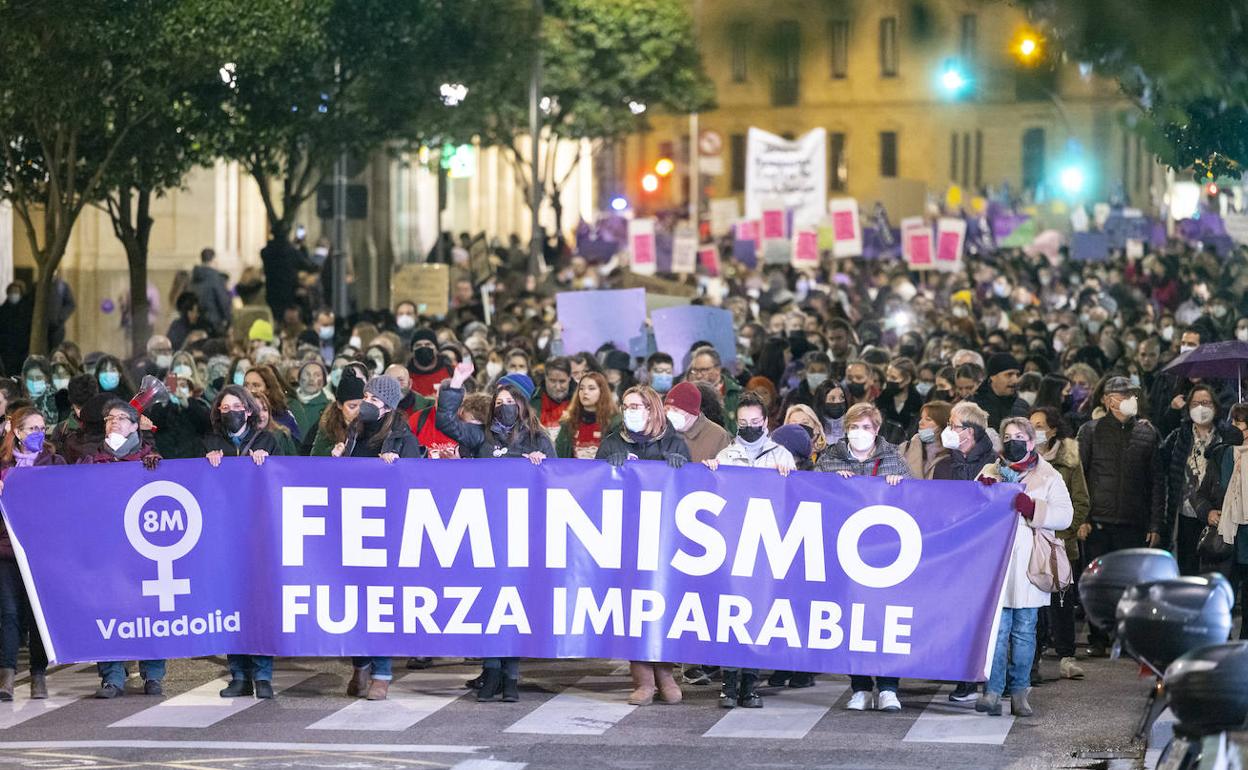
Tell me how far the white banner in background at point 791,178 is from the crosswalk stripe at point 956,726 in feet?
78.4

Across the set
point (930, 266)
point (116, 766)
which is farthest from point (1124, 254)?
point (116, 766)

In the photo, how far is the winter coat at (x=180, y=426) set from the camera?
1410cm

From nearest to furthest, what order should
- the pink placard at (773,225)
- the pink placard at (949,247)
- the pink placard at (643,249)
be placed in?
the pink placard at (643,249)
the pink placard at (949,247)
the pink placard at (773,225)

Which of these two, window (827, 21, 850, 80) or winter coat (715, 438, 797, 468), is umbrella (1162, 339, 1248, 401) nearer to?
winter coat (715, 438, 797, 468)

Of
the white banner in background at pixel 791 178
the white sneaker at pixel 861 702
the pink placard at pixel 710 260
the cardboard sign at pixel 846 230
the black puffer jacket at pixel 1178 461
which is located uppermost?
the white banner in background at pixel 791 178

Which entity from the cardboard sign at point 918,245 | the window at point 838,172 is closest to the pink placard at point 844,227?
the cardboard sign at point 918,245

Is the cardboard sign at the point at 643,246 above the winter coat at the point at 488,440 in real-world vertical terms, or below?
above

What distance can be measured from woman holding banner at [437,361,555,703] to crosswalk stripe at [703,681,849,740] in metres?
1.18

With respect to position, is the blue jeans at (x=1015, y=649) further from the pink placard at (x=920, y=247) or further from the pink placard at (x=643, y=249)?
the pink placard at (x=920, y=247)

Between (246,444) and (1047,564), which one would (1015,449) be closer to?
(1047,564)

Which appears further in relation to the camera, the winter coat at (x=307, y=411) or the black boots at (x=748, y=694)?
the winter coat at (x=307, y=411)

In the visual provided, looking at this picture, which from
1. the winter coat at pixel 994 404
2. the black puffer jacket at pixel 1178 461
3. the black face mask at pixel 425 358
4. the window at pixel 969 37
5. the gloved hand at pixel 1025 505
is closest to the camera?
the window at pixel 969 37

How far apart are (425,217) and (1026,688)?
4162 centimetres

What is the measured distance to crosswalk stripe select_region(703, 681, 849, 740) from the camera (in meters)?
11.0
